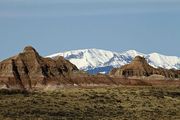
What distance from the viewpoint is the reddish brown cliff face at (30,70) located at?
169125 millimetres

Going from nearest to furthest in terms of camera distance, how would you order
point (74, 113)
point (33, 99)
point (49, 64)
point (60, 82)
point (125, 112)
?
point (74, 113) < point (125, 112) < point (33, 99) < point (60, 82) < point (49, 64)

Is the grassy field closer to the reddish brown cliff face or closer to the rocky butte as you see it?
the rocky butte

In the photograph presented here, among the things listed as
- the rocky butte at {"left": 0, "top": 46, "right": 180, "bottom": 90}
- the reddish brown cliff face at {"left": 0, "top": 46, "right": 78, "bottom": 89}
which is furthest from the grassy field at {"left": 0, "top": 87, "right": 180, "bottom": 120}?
the reddish brown cliff face at {"left": 0, "top": 46, "right": 78, "bottom": 89}

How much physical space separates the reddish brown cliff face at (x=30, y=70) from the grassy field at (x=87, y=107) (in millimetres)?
87619

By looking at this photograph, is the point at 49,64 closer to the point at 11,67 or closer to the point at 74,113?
the point at 11,67

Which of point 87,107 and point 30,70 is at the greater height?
point 30,70

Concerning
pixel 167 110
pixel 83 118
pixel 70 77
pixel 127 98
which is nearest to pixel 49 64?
pixel 70 77

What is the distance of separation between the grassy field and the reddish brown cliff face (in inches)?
3450

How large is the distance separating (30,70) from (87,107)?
11381 cm

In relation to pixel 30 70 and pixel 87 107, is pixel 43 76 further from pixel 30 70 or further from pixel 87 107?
pixel 87 107

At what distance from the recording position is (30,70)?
17762cm

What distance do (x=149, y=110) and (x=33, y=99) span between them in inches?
520

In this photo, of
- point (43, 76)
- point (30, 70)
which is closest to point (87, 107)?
point (43, 76)

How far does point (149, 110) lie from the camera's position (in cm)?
6669
